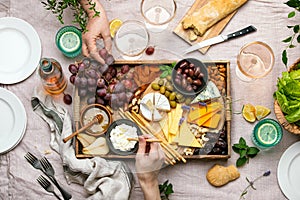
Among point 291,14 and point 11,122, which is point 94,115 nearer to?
point 11,122

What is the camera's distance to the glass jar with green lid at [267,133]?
5.66 ft

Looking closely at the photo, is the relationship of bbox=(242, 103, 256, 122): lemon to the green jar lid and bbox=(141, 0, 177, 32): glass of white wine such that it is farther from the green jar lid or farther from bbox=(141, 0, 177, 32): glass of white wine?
the green jar lid

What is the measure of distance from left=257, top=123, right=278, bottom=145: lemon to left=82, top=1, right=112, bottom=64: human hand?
532 mm

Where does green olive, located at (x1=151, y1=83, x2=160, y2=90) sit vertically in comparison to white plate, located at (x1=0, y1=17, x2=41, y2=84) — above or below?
below

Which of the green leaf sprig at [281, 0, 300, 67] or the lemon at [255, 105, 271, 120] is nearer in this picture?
the green leaf sprig at [281, 0, 300, 67]

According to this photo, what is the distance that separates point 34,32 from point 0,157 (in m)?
0.41

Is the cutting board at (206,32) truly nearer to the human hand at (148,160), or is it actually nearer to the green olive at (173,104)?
the green olive at (173,104)

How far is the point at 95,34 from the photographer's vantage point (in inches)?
68.5

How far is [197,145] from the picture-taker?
67.0 inches

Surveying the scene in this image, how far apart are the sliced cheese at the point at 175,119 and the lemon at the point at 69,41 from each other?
0.37 metres

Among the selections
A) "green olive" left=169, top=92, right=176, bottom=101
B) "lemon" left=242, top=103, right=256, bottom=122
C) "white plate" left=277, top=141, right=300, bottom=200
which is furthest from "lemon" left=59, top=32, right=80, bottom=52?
"white plate" left=277, top=141, right=300, bottom=200

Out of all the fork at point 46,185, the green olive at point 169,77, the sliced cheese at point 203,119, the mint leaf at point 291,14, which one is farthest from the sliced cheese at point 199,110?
the fork at point 46,185

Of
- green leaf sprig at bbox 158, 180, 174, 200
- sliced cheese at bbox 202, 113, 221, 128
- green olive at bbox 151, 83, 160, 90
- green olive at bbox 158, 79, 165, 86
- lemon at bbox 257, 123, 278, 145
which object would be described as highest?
green olive at bbox 158, 79, 165, 86

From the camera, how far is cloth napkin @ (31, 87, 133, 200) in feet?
5.57
